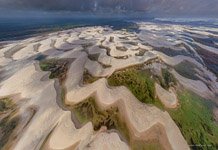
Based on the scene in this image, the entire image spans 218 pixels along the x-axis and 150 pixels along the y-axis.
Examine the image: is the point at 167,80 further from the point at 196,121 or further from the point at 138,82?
the point at 196,121

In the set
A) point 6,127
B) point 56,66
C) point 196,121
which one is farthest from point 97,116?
point 56,66

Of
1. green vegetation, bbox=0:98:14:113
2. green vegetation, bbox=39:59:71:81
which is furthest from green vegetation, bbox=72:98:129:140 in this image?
green vegetation, bbox=39:59:71:81

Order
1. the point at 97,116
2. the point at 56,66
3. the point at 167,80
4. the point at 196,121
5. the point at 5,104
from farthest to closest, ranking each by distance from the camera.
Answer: the point at 56,66 < the point at 167,80 < the point at 5,104 < the point at 196,121 < the point at 97,116

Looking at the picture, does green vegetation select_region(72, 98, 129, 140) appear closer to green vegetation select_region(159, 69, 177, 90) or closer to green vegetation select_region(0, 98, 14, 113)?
green vegetation select_region(159, 69, 177, 90)

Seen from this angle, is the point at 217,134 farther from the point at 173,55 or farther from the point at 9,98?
the point at 9,98

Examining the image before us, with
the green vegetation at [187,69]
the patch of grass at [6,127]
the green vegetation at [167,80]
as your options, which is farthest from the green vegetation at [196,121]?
the patch of grass at [6,127]

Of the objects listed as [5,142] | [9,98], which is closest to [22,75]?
[9,98]
